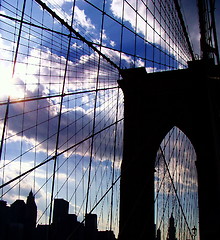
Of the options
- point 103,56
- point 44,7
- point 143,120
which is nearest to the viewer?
point 44,7

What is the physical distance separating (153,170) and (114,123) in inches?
75.7

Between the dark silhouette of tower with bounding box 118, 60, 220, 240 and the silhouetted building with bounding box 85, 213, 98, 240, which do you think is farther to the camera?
the dark silhouette of tower with bounding box 118, 60, 220, 240

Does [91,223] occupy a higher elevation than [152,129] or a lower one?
lower

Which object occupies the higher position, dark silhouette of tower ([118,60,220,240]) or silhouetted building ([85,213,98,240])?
dark silhouette of tower ([118,60,220,240])

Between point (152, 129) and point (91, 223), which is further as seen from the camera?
point (91, 223)

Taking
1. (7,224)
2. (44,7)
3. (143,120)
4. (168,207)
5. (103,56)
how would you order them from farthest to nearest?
(7,224), (168,207), (143,120), (103,56), (44,7)

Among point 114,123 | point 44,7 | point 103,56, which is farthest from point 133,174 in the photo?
point 44,7

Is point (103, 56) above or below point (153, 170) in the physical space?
above

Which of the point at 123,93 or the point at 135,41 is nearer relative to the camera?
the point at 135,41

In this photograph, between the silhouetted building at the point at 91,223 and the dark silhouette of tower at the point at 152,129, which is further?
the dark silhouette of tower at the point at 152,129

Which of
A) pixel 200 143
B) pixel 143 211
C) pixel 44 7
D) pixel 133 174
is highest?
pixel 44 7

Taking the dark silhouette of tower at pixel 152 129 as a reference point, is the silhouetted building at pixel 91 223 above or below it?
below

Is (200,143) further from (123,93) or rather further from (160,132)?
(123,93)

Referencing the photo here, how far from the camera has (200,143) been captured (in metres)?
9.38
